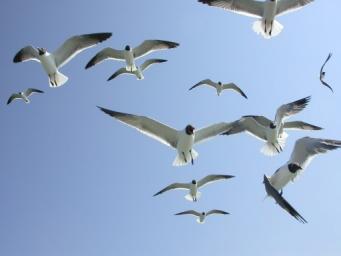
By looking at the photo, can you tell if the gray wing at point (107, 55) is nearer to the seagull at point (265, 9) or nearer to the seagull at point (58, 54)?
the seagull at point (58, 54)

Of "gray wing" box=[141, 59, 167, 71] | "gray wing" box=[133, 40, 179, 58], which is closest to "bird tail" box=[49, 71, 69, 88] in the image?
"gray wing" box=[133, 40, 179, 58]

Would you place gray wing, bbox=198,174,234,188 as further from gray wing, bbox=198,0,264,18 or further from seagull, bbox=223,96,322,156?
Answer: gray wing, bbox=198,0,264,18

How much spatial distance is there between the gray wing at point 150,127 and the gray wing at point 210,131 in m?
0.50

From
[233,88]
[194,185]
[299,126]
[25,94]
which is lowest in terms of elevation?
[194,185]

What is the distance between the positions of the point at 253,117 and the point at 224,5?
9.70 feet

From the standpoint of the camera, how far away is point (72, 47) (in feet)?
51.6

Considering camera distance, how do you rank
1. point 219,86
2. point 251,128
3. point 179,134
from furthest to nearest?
1. point 219,86
2. point 251,128
3. point 179,134

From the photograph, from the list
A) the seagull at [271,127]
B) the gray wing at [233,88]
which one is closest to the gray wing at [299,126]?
the seagull at [271,127]

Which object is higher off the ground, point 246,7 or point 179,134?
point 246,7

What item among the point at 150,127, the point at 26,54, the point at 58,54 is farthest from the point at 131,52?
the point at 150,127

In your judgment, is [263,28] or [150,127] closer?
[150,127]

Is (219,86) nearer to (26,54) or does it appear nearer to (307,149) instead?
(26,54)

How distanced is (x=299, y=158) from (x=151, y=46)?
240 inches

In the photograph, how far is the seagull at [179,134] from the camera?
43.5 feet
